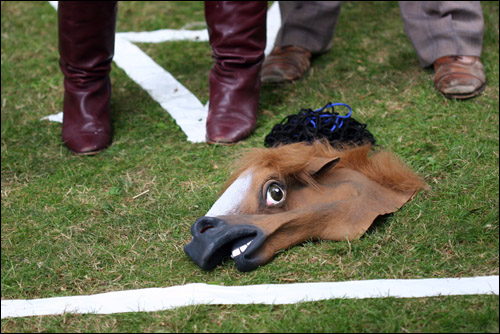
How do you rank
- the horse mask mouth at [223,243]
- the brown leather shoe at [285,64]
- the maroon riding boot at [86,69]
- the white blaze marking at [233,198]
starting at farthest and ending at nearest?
the brown leather shoe at [285,64], the maroon riding boot at [86,69], the white blaze marking at [233,198], the horse mask mouth at [223,243]

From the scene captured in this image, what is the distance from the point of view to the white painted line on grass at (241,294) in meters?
1.88

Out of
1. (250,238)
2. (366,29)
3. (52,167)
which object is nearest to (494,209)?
(250,238)

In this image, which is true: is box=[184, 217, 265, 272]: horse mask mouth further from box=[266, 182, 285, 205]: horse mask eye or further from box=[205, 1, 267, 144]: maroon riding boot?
box=[205, 1, 267, 144]: maroon riding boot

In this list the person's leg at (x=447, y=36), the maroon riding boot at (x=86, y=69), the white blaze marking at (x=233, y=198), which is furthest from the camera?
the person's leg at (x=447, y=36)

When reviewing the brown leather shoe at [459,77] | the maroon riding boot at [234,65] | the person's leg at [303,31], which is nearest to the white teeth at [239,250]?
the maroon riding boot at [234,65]

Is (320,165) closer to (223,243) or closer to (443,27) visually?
(223,243)

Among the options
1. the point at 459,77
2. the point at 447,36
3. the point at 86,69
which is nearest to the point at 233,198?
the point at 86,69

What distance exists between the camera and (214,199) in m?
2.50

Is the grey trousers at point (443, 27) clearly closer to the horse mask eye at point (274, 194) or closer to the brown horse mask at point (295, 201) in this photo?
the brown horse mask at point (295, 201)

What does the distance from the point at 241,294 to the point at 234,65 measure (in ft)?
4.76

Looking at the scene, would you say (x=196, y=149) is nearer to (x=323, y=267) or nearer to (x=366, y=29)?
(x=323, y=267)

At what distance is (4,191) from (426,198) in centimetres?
181

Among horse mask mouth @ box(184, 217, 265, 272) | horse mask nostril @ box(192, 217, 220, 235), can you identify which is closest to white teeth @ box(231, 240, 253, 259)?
horse mask mouth @ box(184, 217, 265, 272)

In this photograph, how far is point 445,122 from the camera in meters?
2.97
